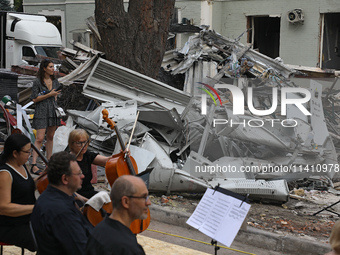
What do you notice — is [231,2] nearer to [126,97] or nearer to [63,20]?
[63,20]

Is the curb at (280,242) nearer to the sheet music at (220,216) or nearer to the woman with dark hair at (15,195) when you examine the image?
the sheet music at (220,216)

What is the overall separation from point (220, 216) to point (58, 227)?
133cm

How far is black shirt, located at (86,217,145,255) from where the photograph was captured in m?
2.80

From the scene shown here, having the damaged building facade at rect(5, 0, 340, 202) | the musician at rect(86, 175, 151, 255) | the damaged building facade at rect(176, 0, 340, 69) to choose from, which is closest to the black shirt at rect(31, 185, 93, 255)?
the musician at rect(86, 175, 151, 255)

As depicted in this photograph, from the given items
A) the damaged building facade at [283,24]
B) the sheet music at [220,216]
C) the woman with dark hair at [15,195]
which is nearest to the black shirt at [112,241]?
the sheet music at [220,216]

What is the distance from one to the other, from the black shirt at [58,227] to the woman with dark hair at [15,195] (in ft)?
2.05

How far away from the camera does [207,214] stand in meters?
4.16

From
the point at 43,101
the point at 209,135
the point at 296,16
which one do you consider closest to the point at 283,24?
the point at 296,16

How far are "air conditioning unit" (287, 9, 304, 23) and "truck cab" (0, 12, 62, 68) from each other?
910 centimetres

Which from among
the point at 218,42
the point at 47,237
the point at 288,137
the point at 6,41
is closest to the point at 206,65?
the point at 218,42

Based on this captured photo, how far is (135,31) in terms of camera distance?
1073 centimetres

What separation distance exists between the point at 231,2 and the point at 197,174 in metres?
15.5

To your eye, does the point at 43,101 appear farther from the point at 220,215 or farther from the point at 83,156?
the point at 220,215

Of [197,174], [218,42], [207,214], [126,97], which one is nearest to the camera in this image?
[207,214]
